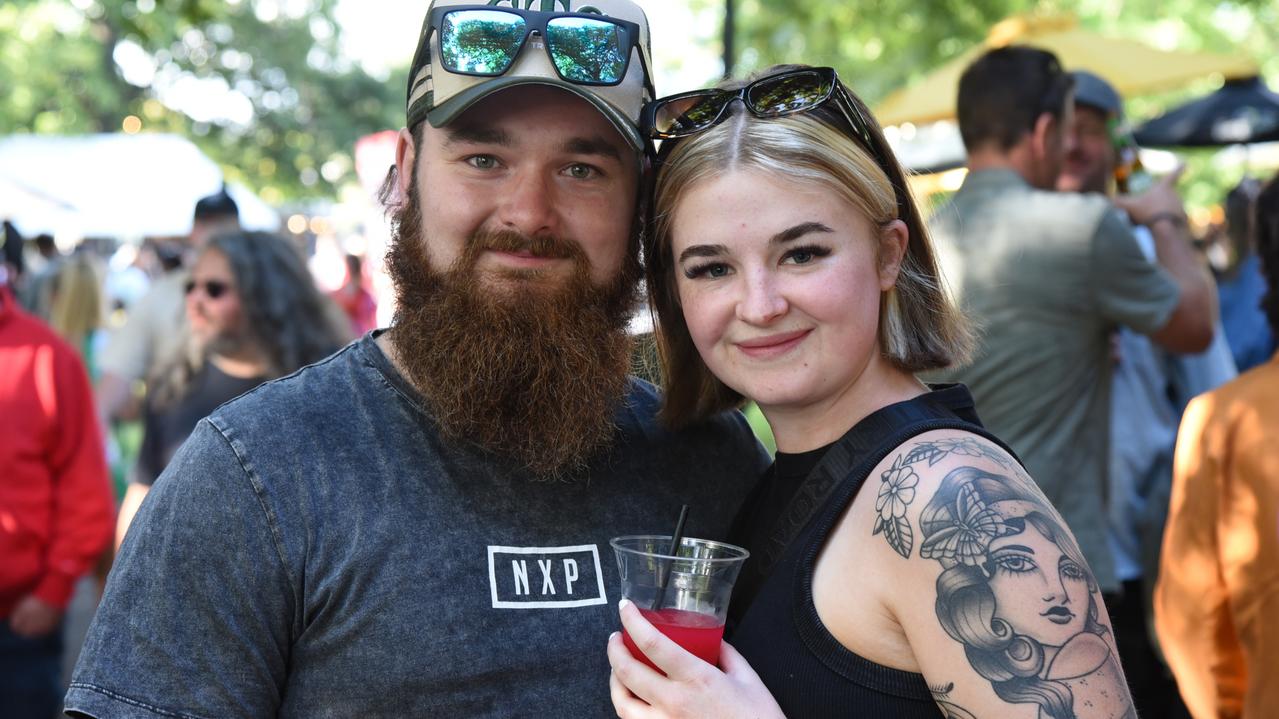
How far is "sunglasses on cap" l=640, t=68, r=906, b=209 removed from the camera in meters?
2.29

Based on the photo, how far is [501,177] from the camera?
2.36m

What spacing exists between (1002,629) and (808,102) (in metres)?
1.03

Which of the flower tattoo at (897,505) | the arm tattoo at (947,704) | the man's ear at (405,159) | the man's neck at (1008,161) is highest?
the man's neck at (1008,161)

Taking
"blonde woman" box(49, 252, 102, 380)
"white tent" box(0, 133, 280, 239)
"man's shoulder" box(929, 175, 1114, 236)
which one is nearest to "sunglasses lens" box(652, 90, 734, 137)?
"man's shoulder" box(929, 175, 1114, 236)

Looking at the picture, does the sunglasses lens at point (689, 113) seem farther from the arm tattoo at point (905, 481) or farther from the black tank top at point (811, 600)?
the arm tattoo at point (905, 481)

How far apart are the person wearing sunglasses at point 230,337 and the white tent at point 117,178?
6.95 m

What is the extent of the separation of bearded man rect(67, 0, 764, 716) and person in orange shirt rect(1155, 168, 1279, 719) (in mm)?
1230

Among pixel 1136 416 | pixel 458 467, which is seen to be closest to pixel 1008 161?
pixel 1136 416

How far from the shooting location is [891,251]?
2354 mm

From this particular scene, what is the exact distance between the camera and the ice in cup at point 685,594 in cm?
192

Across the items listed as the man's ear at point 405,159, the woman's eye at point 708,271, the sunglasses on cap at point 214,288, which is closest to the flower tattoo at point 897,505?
the woman's eye at point 708,271

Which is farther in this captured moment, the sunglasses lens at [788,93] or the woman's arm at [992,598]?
the sunglasses lens at [788,93]

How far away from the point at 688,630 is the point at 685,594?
58 mm

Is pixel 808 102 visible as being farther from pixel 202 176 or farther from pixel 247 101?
pixel 247 101
